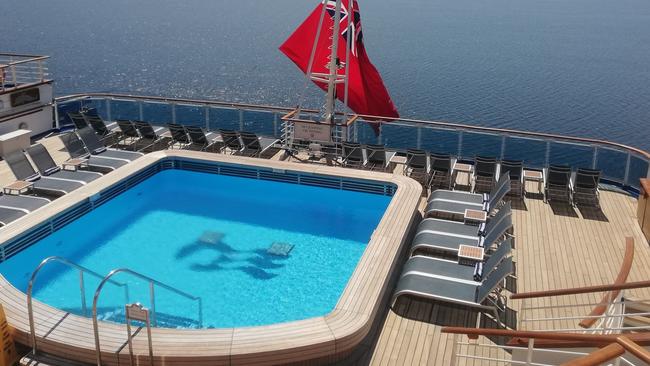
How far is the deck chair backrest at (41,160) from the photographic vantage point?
10.8 meters

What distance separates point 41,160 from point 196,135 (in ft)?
10.1

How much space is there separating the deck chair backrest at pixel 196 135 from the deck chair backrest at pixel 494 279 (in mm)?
7485

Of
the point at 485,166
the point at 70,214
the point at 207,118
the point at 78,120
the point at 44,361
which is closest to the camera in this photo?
the point at 44,361

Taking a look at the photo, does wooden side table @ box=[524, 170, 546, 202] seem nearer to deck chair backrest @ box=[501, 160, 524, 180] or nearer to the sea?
deck chair backrest @ box=[501, 160, 524, 180]

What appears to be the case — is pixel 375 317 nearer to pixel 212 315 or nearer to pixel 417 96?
pixel 212 315

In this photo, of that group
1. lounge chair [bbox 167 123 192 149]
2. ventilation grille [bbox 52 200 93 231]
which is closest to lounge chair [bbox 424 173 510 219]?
ventilation grille [bbox 52 200 93 231]

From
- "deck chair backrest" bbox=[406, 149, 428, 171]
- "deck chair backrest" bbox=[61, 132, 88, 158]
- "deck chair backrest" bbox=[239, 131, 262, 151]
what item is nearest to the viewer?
"deck chair backrest" bbox=[406, 149, 428, 171]

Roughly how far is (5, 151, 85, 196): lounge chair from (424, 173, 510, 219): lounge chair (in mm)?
5844

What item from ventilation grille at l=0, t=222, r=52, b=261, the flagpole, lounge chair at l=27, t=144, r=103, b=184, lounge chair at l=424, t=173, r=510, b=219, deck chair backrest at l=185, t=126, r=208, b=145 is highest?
the flagpole

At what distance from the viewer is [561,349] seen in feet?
15.4

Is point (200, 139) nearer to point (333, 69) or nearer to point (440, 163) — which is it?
point (333, 69)

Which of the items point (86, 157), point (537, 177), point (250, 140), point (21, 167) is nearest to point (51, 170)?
point (21, 167)

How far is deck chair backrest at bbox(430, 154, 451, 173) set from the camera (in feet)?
37.0

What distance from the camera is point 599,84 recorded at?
38656 millimetres
